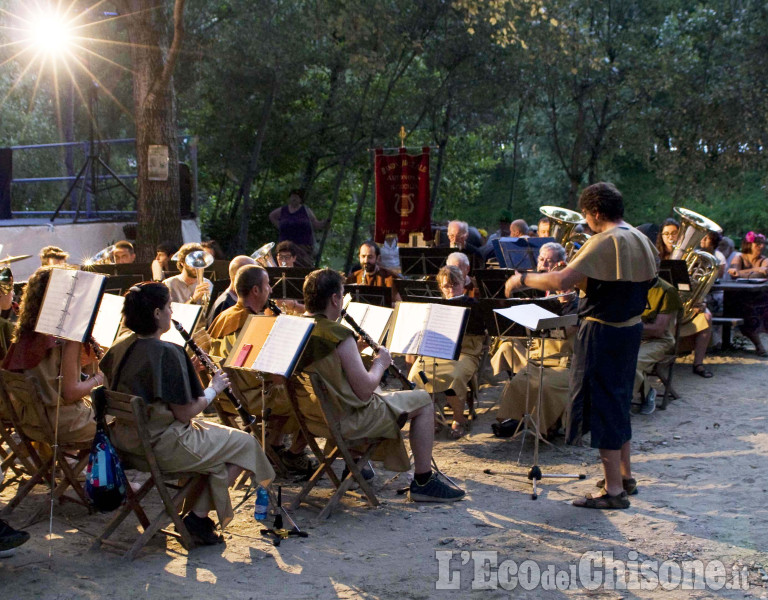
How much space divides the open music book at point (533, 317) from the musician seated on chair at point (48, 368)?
2.60 m

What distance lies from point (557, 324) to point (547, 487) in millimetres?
1168

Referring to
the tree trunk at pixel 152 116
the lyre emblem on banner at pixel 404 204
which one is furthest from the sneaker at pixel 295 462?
the lyre emblem on banner at pixel 404 204

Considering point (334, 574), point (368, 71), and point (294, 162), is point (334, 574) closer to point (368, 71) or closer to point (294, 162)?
point (368, 71)

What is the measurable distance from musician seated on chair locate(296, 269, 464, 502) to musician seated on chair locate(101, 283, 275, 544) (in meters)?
0.74

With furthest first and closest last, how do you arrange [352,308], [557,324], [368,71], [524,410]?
[368,71]
[524,410]
[352,308]
[557,324]

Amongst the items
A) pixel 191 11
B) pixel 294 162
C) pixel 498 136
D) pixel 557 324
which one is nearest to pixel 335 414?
pixel 557 324

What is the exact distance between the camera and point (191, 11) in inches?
735

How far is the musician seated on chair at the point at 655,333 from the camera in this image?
817cm

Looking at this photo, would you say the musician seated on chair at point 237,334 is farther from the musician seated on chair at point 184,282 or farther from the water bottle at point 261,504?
the musician seated on chair at point 184,282

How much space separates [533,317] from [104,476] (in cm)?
282

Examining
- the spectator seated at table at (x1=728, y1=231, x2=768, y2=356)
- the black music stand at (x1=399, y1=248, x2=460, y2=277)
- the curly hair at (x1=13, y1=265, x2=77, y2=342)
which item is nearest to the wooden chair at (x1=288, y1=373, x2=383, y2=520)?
the curly hair at (x1=13, y1=265, x2=77, y2=342)

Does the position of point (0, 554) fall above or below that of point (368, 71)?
below

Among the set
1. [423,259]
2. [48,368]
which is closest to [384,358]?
[48,368]

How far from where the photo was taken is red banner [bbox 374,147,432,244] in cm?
1320
